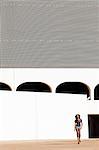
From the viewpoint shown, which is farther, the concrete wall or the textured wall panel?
the textured wall panel

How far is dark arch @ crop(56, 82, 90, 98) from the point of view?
39.6 metres

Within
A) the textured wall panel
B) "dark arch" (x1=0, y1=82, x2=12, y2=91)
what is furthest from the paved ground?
the textured wall panel

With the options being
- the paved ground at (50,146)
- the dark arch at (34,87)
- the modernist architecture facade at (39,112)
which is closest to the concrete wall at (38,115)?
the modernist architecture facade at (39,112)

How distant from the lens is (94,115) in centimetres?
3769

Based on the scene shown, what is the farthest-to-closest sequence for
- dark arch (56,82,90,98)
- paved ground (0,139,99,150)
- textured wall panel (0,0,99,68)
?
dark arch (56,82,90,98) → textured wall panel (0,0,99,68) → paved ground (0,139,99,150)

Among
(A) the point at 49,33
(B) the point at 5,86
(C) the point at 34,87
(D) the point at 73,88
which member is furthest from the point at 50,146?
(D) the point at 73,88

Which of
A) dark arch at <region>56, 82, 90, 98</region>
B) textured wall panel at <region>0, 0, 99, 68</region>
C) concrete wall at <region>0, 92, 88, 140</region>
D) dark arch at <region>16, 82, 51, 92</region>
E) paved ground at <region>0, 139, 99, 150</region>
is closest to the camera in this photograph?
paved ground at <region>0, 139, 99, 150</region>

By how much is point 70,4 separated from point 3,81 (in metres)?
7.82

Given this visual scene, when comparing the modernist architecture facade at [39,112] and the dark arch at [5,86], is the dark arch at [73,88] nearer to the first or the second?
the modernist architecture facade at [39,112]

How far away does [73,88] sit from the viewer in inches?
1597

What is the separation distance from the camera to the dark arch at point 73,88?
39.6 meters

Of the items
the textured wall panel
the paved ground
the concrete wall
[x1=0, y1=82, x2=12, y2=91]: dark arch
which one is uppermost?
the textured wall panel

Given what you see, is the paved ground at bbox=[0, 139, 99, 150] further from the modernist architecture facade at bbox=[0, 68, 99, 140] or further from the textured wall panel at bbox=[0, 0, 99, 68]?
the textured wall panel at bbox=[0, 0, 99, 68]

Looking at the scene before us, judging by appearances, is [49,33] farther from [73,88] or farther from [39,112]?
[39,112]
